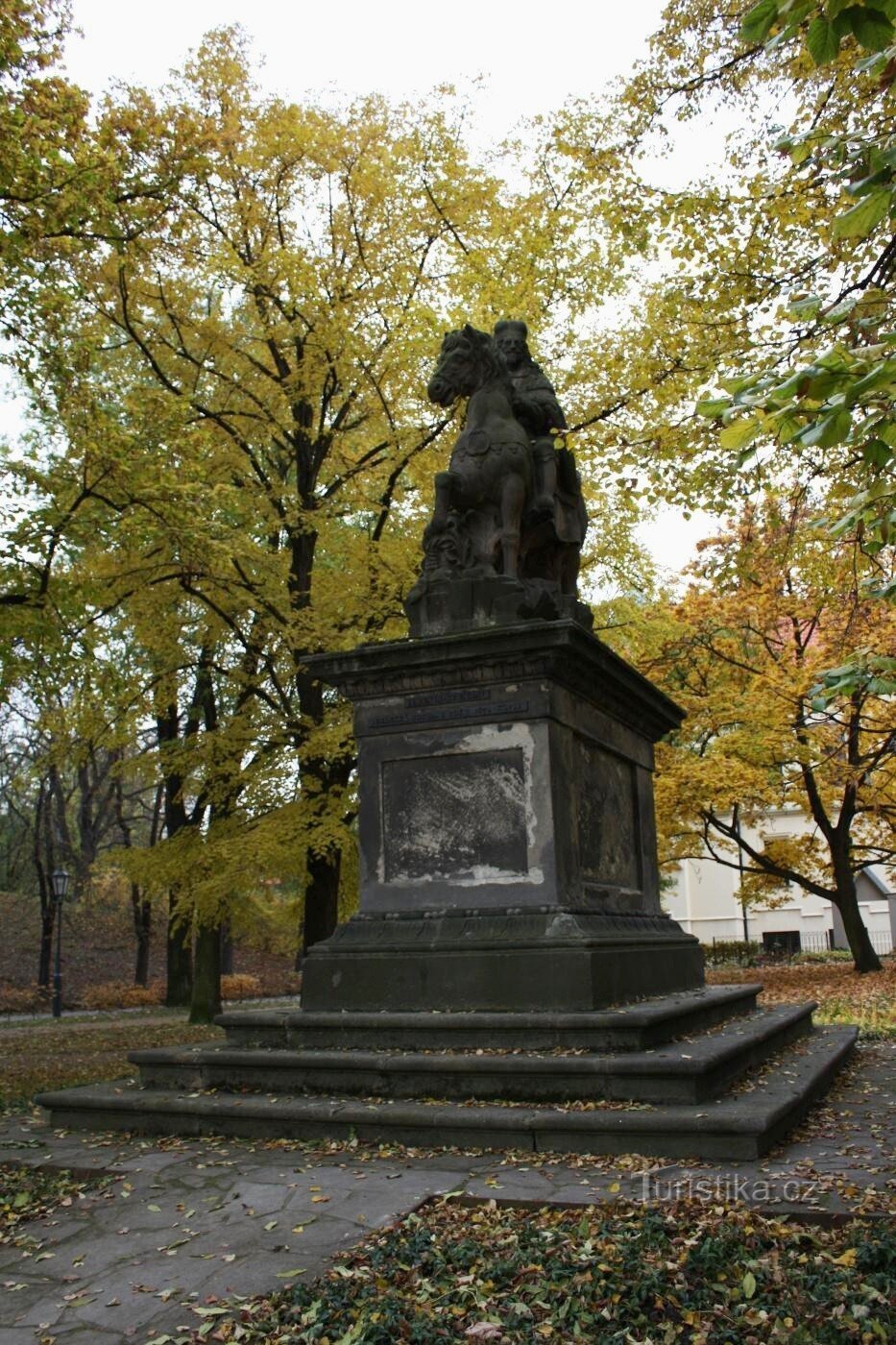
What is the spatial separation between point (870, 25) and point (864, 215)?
1.66 feet

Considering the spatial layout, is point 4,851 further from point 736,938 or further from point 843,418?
point 843,418

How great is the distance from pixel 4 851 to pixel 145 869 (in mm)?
31800

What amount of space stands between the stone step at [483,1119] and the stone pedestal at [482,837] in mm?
1062

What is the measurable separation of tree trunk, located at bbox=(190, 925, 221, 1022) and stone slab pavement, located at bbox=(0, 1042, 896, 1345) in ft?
39.1

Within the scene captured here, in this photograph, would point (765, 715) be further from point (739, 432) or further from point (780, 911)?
point (780, 911)

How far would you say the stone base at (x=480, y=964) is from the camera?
689 centimetres

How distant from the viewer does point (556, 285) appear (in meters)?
14.6

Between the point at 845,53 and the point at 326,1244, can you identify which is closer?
the point at 326,1244

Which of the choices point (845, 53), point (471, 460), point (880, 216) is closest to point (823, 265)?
point (845, 53)

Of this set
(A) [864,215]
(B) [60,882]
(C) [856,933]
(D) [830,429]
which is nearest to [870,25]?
(A) [864,215]

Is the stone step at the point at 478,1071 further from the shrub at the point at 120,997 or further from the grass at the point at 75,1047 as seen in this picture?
the shrub at the point at 120,997

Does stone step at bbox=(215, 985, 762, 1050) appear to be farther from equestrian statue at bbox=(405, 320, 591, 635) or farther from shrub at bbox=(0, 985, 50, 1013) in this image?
shrub at bbox=(0, 985, 50, 1013)

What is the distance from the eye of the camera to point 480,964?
7145 millimetres

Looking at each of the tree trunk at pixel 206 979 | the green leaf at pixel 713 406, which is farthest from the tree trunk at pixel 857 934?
the green leaf at pixel 713 406
